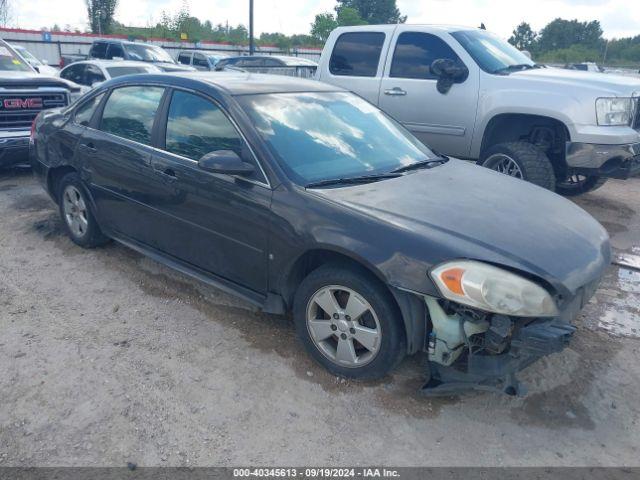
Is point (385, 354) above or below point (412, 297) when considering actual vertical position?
below

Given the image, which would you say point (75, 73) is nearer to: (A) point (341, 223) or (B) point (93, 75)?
(B) point (93, 75)

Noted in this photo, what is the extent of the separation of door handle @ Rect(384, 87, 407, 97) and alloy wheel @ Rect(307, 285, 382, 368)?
436cm

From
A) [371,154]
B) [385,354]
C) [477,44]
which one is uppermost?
[477,44]

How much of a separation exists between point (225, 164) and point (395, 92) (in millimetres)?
4174

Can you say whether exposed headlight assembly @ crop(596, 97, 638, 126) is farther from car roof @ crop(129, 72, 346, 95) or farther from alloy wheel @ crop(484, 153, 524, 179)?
car roof @ crop(129, 72, 346, 95)

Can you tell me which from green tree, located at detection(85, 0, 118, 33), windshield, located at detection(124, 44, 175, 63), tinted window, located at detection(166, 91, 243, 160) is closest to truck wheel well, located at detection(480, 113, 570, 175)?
tinted window, located at detection(166, 91, 243, 160)

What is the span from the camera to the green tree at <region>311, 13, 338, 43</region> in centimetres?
5262

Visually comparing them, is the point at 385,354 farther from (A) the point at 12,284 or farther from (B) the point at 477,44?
(B) the point at 477,44

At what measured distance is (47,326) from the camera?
12.2ft

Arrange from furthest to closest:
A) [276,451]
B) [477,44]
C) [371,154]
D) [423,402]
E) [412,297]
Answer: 1. [477,44]
2. [371,154]
3. [423,402]
4. [412,297]
5. [276,451]

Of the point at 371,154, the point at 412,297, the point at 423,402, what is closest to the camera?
the point at 412,297

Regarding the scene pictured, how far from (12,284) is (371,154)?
3030 mm

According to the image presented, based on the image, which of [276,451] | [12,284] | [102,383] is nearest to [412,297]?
[276,451]

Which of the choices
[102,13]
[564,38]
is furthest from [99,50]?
[564,38]
